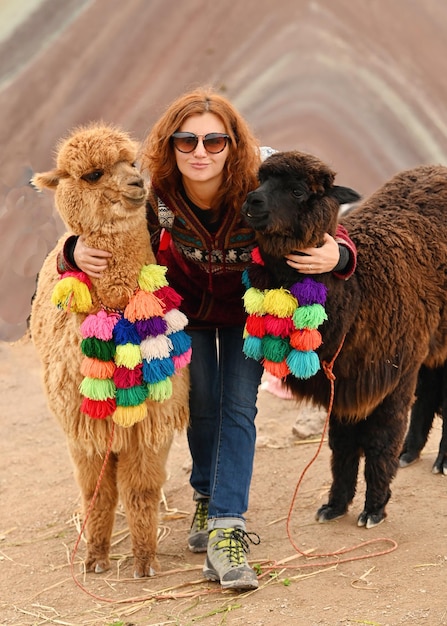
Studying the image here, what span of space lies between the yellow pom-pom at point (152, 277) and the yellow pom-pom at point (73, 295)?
19cm

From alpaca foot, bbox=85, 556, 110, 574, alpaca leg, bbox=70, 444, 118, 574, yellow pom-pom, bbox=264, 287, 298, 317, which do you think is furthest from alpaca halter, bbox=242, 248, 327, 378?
alpaca foot, bbox=85, 556, 110, 574

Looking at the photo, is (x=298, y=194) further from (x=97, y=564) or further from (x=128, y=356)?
(x=97, y=564)

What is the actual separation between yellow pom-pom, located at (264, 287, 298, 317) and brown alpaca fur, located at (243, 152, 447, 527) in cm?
5

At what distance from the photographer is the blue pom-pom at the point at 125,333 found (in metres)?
2.62

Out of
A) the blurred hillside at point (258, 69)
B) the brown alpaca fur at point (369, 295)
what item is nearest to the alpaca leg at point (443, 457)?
the brown alpaca fur at point (369, 295)

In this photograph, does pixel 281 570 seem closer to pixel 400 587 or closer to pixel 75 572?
pixel 400 587

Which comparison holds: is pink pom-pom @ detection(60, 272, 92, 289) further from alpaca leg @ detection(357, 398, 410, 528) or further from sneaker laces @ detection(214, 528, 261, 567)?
alpaca leg @ detection(357, 398, 410, 528)

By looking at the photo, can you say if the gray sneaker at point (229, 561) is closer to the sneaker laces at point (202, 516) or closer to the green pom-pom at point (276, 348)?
the sneaker laces at point (202, 516)

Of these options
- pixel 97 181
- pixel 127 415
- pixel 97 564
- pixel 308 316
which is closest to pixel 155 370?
pixel 127 415

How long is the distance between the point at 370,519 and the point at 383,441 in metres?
0.34

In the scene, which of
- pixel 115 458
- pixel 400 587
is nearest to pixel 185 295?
pixel 115 458

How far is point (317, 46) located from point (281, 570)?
4429 mm

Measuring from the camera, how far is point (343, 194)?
2.62 m

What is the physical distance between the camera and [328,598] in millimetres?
2508
